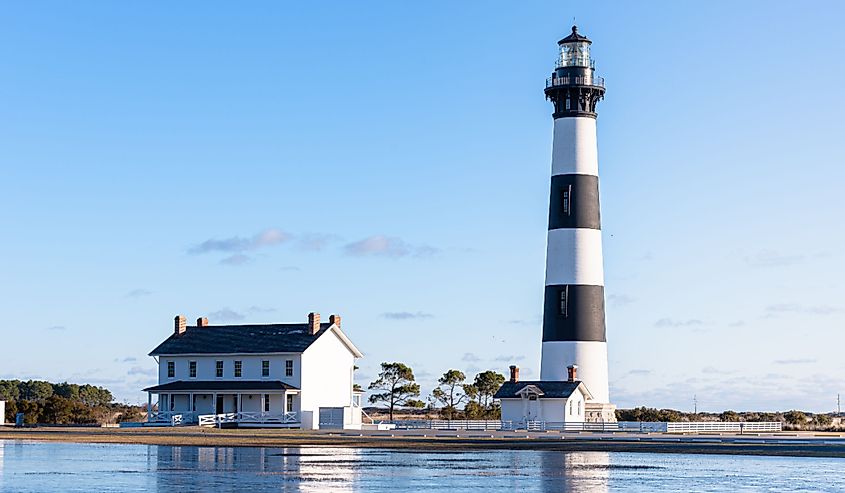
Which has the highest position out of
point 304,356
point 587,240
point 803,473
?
point 587,240

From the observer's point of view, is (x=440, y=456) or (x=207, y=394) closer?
(x=440, y=456)

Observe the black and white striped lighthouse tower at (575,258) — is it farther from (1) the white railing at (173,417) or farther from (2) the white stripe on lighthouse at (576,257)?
(1) the white railing at (173,417)

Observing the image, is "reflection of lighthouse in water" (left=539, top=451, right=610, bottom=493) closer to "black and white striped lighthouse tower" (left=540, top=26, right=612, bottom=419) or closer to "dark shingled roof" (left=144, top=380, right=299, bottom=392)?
"black and white striped lighthouse tower" (left=540, top=26, right=612, bottom=419)

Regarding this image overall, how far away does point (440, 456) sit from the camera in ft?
123

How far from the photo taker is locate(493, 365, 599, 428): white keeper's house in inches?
2501

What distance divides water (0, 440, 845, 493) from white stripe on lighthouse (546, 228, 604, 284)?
23628 mm

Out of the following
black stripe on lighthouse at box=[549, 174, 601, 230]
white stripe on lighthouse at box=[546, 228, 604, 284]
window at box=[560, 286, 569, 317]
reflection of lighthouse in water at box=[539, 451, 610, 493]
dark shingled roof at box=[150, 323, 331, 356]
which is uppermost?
black stripe on lighthouse at box=[549, 174, 601, 230]

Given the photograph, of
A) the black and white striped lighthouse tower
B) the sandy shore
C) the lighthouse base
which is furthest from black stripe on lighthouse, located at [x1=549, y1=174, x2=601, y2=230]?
the sandy shore

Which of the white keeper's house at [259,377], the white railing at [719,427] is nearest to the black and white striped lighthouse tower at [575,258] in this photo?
the white railing at [719,427]

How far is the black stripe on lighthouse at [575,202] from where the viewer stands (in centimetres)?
6334

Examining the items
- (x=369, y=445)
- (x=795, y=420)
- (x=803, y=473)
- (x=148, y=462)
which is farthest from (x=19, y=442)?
(x=795, y=420)

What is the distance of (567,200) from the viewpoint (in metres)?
63.4

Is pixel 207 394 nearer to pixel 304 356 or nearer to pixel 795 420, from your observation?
pixel 304 356

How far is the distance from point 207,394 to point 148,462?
119 ft
